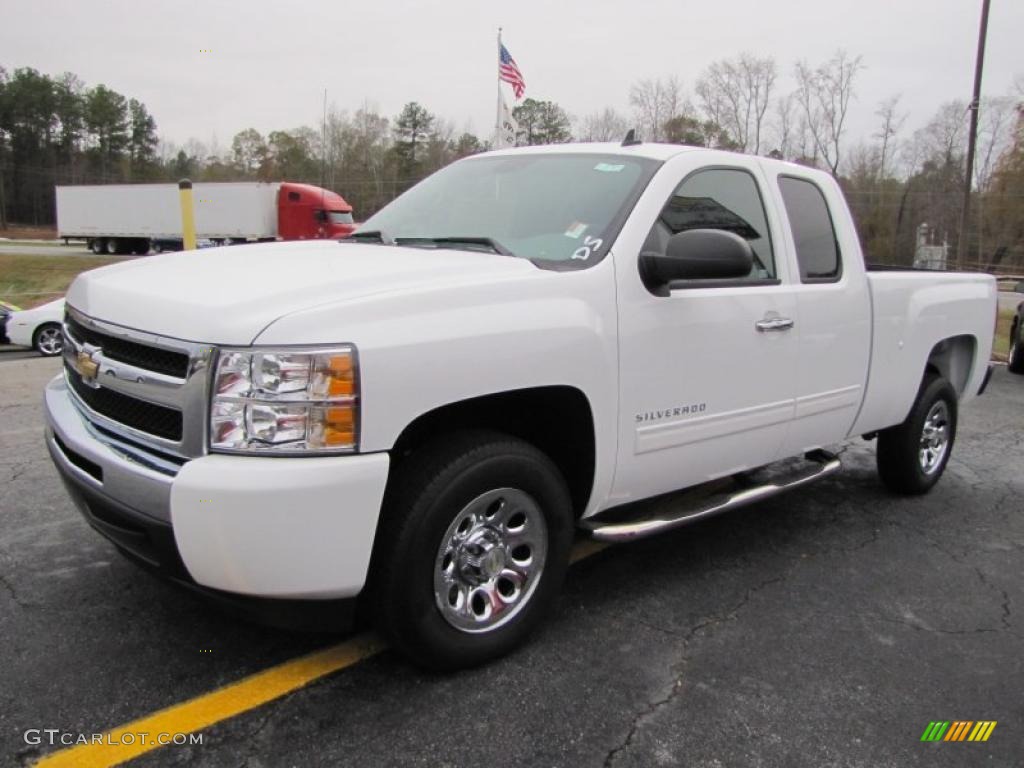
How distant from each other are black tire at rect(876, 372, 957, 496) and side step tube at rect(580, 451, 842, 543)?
0.75 meters

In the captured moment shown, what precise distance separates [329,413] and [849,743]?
189cm

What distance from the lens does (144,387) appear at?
242 centimetres

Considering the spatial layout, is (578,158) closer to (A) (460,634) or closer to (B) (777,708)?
(A) (460,634)

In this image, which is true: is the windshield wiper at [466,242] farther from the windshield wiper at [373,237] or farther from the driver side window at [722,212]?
the driver side window at [722,212]

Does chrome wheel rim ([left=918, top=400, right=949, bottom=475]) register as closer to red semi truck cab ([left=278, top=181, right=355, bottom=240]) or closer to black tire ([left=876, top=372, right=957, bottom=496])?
black tire ([left=876, top=372, right=957, bottom=496])

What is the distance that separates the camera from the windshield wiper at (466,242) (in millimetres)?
3147

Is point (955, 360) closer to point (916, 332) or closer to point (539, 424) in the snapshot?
point (916, 332)

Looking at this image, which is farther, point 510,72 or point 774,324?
point 510,72

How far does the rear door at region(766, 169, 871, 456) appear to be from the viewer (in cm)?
379

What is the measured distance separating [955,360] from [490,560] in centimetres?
407

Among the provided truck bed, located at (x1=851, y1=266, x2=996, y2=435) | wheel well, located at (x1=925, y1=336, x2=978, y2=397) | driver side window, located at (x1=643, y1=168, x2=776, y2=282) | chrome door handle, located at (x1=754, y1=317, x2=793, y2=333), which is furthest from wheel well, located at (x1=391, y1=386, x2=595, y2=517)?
wheel well, located at (x1=925, y1=336, x2=978, y2=397)

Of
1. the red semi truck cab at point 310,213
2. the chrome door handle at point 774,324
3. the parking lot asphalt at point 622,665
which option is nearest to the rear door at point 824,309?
the chrome door handle at point 774,324

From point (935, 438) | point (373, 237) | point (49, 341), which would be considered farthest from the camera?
point (49, 341)

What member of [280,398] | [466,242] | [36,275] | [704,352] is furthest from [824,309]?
[36,275]
